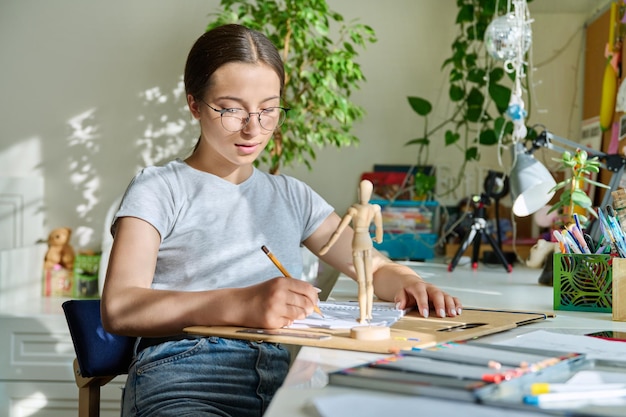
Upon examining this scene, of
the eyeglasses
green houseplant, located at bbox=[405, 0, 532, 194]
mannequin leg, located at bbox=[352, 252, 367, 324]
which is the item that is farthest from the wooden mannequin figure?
green houseplant, located at bbox=[405, 0, 532, 194]

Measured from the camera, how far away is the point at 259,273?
1308 millimetres

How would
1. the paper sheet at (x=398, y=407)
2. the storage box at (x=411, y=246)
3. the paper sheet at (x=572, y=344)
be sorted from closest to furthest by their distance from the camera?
the paper sheet at (x=398, y=407) → the paper sheet at (x=572, y=344) → the storage box at (x=411, y=246)

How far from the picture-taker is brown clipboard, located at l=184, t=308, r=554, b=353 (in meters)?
0.90

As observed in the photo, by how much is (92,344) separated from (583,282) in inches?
32.3

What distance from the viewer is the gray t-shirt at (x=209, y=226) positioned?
1267mm

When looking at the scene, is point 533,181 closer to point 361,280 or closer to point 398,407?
point 361,280

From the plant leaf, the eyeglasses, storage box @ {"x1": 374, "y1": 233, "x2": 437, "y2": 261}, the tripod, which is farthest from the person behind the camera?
the plant leaf

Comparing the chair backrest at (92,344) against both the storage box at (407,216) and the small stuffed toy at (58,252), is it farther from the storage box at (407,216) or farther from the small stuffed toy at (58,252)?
the small stuffed toy at (58,252)

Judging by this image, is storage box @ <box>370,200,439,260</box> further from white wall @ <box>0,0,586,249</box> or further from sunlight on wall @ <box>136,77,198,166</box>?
sunlight on wall @ <box>136,77,198,166</box>

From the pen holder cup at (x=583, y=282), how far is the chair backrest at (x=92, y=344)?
743 mm

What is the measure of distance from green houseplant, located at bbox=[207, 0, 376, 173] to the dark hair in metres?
1.00

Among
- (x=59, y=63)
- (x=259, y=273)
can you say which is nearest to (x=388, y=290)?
(x=259, y=273)

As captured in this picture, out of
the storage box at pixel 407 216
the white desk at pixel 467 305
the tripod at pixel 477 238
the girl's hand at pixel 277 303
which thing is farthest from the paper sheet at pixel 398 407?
the storage box at pixel 407 216

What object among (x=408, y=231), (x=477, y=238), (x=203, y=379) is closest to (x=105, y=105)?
(x=408, y=231)
